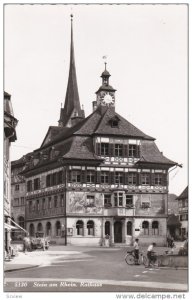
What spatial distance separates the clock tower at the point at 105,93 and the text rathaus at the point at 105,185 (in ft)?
0.87

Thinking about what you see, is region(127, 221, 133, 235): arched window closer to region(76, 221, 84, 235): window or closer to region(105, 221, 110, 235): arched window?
region(105, 221, 110, 235): arched window

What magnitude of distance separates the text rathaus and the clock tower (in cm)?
27

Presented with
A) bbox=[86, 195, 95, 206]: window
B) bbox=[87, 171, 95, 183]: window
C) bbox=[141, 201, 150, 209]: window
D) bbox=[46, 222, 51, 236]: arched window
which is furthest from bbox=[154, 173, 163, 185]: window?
bbox=[46, 222, 51, 236]: arched window

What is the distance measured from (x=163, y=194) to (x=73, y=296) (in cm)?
Result: 4292

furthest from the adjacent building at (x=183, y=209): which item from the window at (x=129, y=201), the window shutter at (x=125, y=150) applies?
the window shutter at (x=125, y=150)

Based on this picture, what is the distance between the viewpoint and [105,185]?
58.0 m

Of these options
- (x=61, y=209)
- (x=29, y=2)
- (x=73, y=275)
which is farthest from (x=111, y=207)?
(x=29, y=2)

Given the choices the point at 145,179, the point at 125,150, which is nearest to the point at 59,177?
the point at 125,150

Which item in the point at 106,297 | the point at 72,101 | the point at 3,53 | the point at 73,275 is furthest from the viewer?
the point at 72,101

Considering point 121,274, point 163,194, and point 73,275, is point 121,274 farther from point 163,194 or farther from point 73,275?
point 163,194

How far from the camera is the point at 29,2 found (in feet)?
68.1

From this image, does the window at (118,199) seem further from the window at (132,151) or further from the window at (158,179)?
the window at (158,179)

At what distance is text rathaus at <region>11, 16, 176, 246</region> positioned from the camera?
57062 millimetres

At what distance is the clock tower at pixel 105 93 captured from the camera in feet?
205
